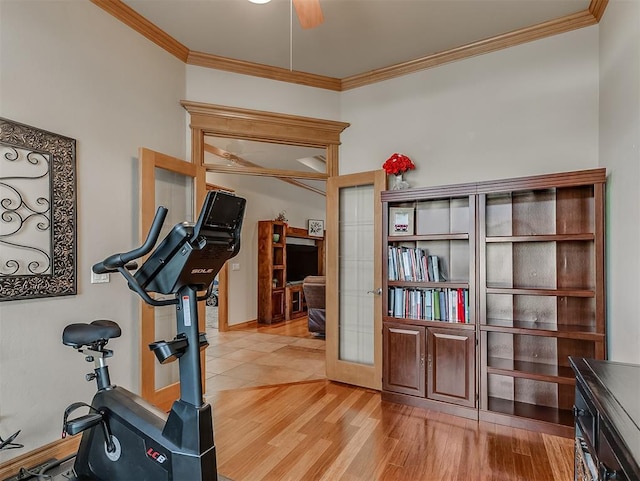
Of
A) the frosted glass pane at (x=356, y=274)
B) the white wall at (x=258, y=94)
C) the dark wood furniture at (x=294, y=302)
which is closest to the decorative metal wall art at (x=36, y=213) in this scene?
the white wall at (x=258, y=94)

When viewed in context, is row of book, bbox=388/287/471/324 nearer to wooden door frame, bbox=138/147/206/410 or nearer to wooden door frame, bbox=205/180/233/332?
wooden door frame, bbox=138/147/206/410

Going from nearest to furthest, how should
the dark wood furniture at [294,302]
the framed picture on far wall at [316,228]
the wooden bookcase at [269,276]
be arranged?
the wooden bookcase at [269,276]
the dark wood furniture at [294,302]
the framed picture on far wall at [316,228]

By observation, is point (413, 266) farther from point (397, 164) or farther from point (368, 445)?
point (368, 445)

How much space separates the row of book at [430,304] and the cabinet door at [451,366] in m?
0.14

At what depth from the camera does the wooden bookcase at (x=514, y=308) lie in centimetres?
261

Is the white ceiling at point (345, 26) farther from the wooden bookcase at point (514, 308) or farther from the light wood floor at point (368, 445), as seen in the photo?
the light wood floor at point (368, 445)

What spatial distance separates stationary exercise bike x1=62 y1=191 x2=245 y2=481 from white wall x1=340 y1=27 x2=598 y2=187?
2406mm

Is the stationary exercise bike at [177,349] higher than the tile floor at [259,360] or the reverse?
higher

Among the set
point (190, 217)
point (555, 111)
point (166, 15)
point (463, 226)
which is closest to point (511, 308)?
point (463, 226)

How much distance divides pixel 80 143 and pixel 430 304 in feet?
9.79

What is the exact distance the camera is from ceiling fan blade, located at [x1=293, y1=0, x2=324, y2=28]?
196 cm

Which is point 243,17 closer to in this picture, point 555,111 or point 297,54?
point 297,54

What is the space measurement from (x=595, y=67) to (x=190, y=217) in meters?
3.58

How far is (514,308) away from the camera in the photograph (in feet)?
9.57
